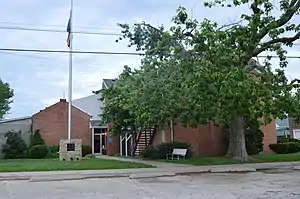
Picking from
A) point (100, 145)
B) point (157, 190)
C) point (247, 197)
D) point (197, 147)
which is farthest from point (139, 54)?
point (100, 145)

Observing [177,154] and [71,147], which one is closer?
[71,147]

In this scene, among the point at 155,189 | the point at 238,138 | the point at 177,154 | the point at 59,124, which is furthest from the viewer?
the point at 59,124

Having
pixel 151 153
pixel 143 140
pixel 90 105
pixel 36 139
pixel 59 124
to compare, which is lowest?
pixel 151 153

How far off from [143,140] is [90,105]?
15.7m

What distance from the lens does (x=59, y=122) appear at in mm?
39812

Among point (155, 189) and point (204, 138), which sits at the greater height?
point (204, 138)

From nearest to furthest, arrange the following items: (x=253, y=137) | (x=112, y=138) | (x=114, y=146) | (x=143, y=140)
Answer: (x=253, y=137), (x=143, y=140), (x=112, y=138), (x=114, y=146)

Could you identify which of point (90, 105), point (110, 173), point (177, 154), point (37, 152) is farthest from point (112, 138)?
point (110, 173)

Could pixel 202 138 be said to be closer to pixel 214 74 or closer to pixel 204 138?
pixel 204 138

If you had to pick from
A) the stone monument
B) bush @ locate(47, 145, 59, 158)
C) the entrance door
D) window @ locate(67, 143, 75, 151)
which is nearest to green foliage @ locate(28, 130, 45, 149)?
bush @ locate(47, 145, 59, 158)

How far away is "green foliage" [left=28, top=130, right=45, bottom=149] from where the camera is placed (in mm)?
35412

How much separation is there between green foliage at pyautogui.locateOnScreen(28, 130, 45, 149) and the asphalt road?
18.3 m

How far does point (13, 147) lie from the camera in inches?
1332

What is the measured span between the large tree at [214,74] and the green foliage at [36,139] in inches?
489
